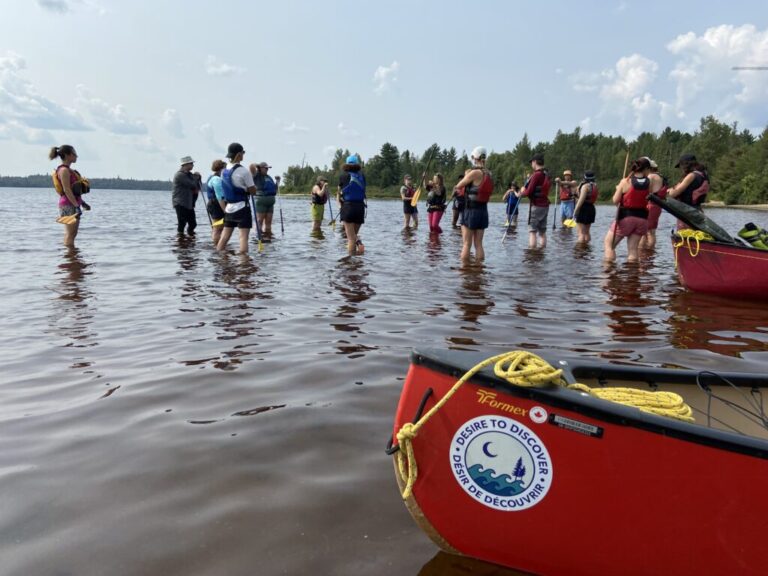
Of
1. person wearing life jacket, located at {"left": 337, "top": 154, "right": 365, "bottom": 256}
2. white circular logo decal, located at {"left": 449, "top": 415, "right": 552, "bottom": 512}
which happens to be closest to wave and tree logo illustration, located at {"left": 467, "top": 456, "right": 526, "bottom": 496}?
white circular logo decal, located at {"left": 449, "top": 415, "right": 552, "bottom": 512}

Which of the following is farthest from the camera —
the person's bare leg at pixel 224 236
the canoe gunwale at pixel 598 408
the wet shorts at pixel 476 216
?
the person's bare leg at pixel 224 236

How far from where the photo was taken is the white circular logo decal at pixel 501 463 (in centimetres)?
221

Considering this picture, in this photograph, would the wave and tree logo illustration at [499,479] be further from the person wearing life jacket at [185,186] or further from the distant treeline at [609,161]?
the distant treeline at [609,161]

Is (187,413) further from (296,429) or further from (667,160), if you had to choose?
(667,160)

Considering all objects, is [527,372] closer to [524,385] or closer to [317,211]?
[524,385]

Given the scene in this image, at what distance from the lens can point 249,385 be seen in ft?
14.0

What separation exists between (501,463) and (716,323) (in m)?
5.44

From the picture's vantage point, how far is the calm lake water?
2.47m

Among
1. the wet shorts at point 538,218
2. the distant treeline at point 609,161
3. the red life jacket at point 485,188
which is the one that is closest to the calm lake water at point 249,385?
the red life jacket at point 485,188

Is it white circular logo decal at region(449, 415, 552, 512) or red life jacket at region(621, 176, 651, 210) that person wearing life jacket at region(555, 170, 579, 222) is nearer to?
red life jacket at region(621, 176, 651, 210)

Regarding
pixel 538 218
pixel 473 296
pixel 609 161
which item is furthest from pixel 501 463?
pixel 609 161

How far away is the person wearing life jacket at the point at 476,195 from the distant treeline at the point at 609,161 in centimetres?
5716

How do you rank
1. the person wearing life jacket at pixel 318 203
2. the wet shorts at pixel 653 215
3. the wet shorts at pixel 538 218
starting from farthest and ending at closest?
the person wearing life jacket at pixel 318 203
the wet shorts at pixel 538 218
the wet shorts at pixel 653 215

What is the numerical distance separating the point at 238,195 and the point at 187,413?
7.64 metres
